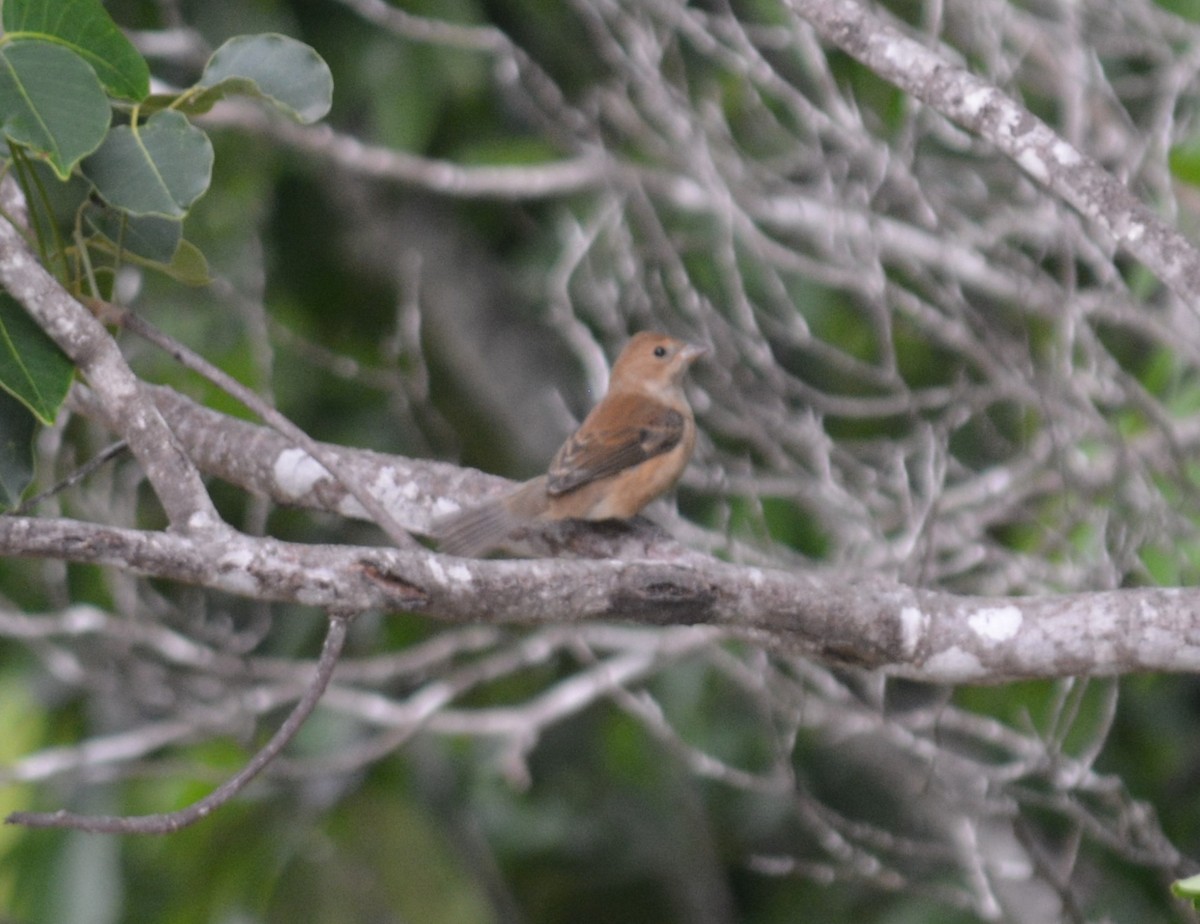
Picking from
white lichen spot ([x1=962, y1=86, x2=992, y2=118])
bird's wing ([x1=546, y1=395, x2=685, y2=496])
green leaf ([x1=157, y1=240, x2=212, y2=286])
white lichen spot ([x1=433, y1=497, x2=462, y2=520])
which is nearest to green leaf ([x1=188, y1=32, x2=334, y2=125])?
green leaf ([x1=157, y1=240, x2=212, y2=286])

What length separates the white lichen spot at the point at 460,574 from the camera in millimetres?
2375

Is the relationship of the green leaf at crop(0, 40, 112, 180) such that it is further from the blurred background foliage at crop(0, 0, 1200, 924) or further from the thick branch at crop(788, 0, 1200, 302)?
the blurred background foliage at crop(0, 0, 1200, 924)

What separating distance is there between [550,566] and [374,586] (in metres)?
0.33

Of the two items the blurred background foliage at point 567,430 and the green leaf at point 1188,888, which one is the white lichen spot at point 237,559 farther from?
the blurred background foliage at point 567,430

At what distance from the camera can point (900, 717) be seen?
16.8 ft

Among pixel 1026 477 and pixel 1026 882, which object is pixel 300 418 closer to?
pixel 1026 477

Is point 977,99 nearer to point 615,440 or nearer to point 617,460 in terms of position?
point 617,460

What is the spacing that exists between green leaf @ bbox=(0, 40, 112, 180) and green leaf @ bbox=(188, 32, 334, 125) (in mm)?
334

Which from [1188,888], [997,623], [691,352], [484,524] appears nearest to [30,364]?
[484,524]

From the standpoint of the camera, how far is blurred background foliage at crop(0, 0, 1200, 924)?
16.7ft

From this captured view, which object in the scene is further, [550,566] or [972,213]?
[972,213]

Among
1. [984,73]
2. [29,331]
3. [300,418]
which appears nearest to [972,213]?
[984,73]

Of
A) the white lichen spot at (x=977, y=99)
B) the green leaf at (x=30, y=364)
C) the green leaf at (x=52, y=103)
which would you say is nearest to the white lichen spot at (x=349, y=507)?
the green leaf at (x=30, y=364)

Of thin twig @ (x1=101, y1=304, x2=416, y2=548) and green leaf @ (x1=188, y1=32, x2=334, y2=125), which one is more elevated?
green leaf @ (x1=188, y1=32, x2=334, y2=125)
